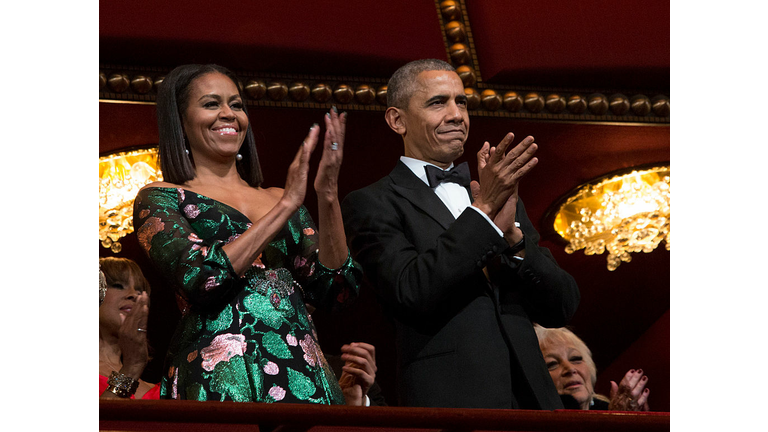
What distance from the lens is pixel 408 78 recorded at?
95.3 inches

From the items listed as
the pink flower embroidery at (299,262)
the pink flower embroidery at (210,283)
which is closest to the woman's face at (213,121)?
the pink flower embroidery at (299,262)

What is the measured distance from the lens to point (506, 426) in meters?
1.67

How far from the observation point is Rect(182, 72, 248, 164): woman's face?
2.09 metres

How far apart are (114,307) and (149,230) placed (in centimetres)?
93

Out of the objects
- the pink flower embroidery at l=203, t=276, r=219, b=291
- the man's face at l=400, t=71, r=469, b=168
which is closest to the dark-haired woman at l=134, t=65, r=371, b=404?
the pink flower embroidery at l=203, t=276, r=219, b=291

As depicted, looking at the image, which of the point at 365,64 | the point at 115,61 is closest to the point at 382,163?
the point at 365,64

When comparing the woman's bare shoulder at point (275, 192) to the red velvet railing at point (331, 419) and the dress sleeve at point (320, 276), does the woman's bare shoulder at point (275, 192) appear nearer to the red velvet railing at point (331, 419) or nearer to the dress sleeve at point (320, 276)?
the dress sleeve at point (320, 276)

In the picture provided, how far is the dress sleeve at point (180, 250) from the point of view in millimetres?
1830

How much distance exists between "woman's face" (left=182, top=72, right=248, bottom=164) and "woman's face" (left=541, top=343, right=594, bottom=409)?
129cm

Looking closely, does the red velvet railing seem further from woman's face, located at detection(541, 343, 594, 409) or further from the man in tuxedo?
woman's face, located at detection(541, 343, 594, 409)

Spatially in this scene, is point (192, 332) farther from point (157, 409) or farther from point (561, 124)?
point (561, 124)

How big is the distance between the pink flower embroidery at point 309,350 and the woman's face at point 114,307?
0.97 meters

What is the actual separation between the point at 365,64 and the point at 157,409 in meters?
1.57

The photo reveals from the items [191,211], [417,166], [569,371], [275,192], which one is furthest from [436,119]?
[569,371]
